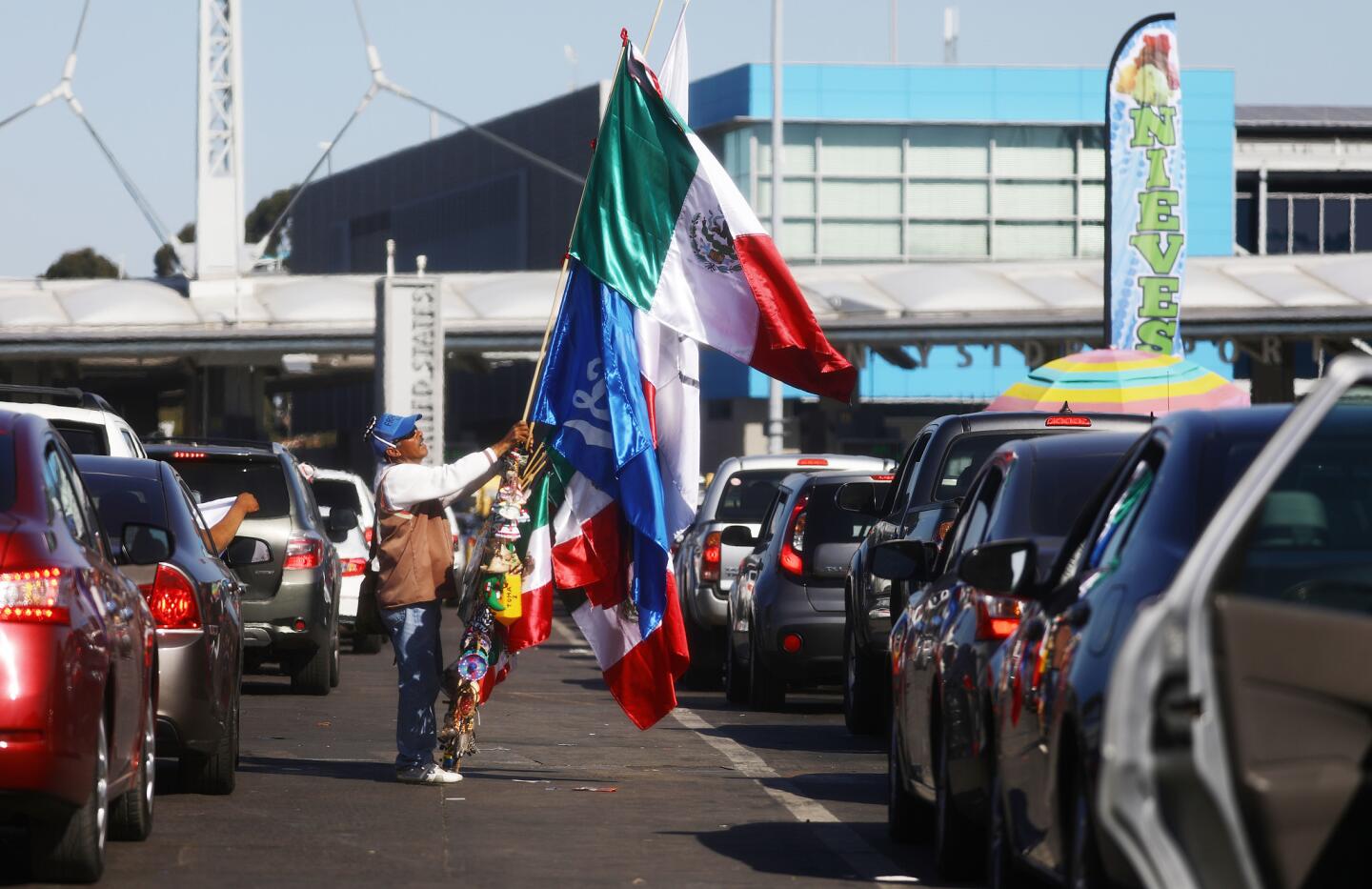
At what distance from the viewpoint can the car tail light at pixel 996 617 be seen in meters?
8.24

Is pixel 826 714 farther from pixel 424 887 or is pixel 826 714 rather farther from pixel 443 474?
pixel 424 887

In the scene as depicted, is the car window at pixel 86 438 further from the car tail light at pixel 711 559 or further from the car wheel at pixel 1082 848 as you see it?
the car wheel at pixel 1082 848

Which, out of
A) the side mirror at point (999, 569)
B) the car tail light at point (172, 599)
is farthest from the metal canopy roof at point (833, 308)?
the side mirror at point (999, 569)

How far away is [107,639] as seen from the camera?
331 inches

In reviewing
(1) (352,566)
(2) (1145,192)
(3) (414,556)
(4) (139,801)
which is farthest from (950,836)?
(2) (1145,192)

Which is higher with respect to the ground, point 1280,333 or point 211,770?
point 1280,333

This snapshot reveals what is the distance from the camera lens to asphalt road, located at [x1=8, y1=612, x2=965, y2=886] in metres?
9.27

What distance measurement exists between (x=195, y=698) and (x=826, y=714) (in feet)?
23.6

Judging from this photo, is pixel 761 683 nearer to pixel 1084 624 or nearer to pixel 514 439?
pixel 514 439

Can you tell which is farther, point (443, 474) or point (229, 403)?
point (229, 403)

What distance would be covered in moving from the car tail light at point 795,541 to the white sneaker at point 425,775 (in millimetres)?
5017

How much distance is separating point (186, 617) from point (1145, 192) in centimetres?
1878

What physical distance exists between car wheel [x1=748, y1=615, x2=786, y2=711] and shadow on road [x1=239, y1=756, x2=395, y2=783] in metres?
4.36

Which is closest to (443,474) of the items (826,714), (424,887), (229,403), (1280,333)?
(424,887)
